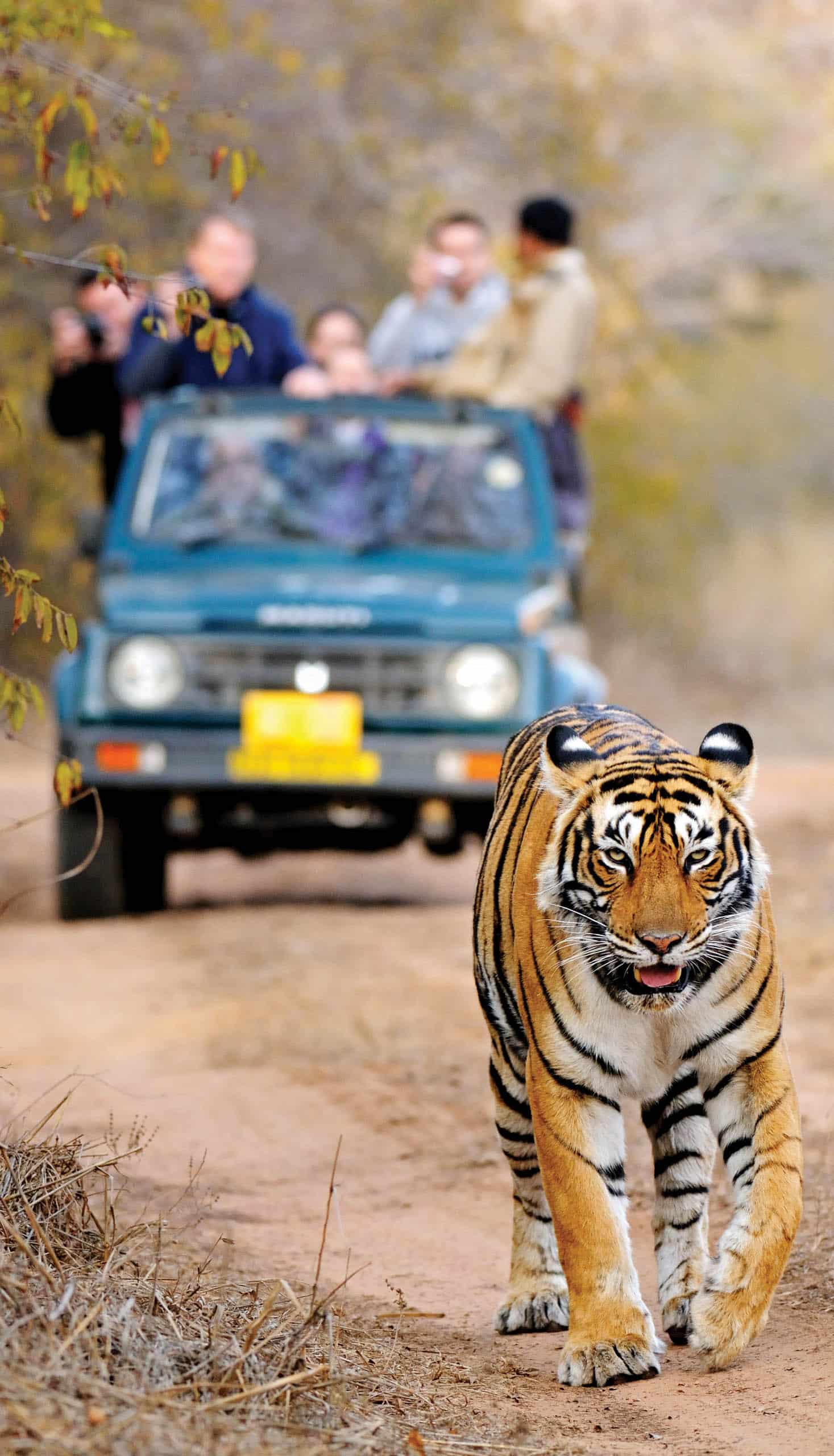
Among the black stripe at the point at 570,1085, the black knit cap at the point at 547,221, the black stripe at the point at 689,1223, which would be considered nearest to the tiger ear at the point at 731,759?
the black stripe at the point at 570,1085

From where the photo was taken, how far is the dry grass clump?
9.67 feet

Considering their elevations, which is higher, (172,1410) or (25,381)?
(25,381)

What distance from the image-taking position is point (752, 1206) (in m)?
3.82

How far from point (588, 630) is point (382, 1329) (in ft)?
62.0

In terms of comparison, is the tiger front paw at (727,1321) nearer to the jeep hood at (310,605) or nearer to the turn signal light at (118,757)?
the jeep hood at (310,605)

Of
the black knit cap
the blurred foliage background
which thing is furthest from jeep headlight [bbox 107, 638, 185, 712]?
the blurred foliage background

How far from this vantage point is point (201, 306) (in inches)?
160

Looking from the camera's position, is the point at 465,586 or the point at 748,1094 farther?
the point at 465,586

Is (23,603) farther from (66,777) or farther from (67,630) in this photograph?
(66,777)

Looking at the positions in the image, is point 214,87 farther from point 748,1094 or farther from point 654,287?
point 748,1094

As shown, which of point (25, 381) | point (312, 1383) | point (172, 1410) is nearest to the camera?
point (172, 1410)

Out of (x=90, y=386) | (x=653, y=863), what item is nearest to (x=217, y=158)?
(x=653, y=863)

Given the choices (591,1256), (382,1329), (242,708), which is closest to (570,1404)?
(591,1256)

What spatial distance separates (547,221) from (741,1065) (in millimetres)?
6338
